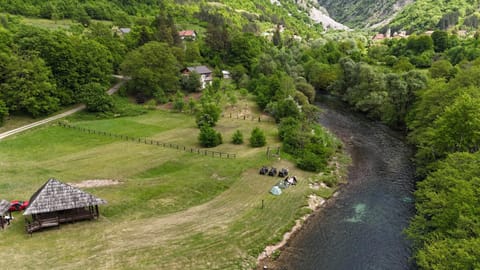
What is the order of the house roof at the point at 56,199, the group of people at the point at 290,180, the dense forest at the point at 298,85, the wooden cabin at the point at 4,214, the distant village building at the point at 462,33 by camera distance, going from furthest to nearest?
the distant village building at the point at 462,33 → the group of people at the point at 290,180 → the wooden cabin at the point at 4,214 → the house roof at the point at 56,199 → the dense forest at the point at 298,85

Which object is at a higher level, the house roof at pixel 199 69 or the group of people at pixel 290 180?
the house roof at pixel 199 69

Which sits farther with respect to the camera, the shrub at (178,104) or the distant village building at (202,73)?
the distant village building at (202,73)

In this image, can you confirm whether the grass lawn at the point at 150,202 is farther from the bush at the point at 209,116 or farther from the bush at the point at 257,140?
the bush at the point at 209,116

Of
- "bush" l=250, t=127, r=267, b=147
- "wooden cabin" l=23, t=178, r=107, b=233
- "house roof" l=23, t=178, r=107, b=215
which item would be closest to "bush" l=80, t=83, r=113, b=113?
"bush" l=250, t=127, r=267, b=147

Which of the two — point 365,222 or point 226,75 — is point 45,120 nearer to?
point 226,75

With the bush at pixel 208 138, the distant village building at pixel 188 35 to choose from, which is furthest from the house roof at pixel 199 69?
the bush at pixel 208 138

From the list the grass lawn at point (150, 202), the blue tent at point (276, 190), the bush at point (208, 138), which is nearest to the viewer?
the grass lawn at point (150, 202)

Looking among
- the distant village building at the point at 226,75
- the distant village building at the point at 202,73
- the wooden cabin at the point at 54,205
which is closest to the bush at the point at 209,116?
the distant village building at the point at 202,73

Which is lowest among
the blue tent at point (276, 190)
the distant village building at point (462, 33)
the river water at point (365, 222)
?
the river water at point (365, 222)
